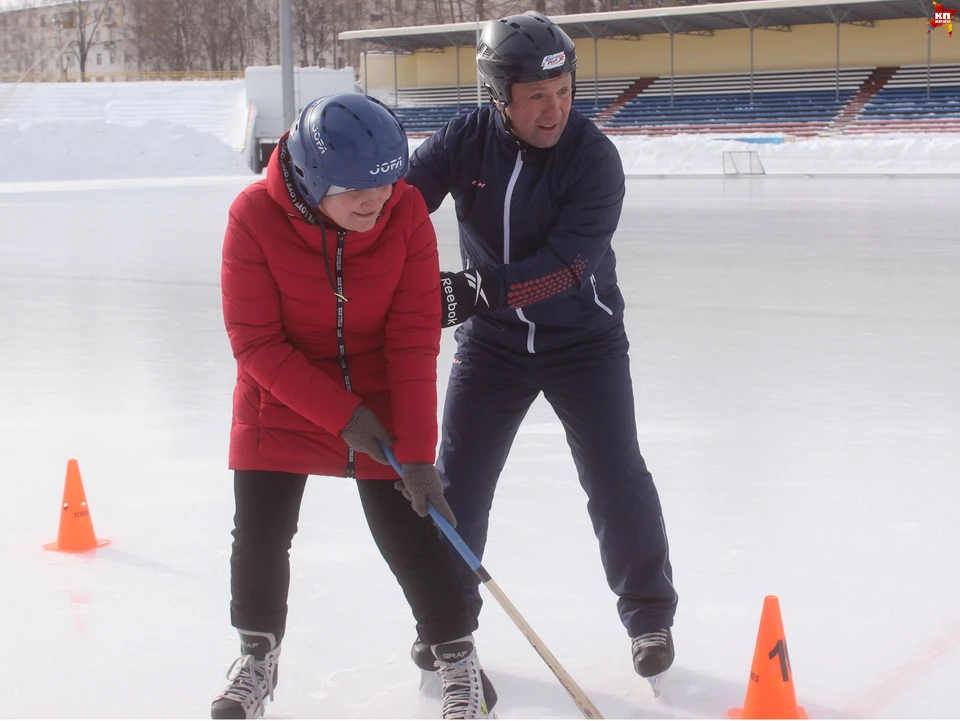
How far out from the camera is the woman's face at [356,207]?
173 cm

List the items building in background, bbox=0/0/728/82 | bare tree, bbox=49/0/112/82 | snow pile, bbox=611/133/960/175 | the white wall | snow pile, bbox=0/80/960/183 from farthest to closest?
building in background, bbox=0/0/728/82
bare tree, bbox=49/0/112/82
the white wall
snow pile, bbox=0/80/960/183
snow pile, bbox=611/133/960/175

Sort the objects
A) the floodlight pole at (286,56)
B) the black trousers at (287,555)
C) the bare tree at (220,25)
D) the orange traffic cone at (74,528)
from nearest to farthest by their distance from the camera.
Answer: the black trousers at (287,555) < the orange traffic cone at (74,528) < the floodlight pole at (286,56) < the bare tree at (220,25)

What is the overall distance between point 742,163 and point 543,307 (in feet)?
71.4

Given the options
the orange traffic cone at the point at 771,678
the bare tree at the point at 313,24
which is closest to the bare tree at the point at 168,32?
the bare tree at the point at 313,24

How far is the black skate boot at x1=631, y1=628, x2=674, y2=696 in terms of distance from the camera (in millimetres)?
2029

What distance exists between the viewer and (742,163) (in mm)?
22859

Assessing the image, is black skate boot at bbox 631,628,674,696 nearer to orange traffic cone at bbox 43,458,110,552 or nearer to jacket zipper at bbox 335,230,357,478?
jacket zipper at bbox 335,230,357,478

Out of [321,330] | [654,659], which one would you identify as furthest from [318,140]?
[654,659]

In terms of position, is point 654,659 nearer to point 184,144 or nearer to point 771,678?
point 771,678

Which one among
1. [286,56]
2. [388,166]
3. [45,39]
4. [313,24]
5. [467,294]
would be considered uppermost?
[313,24]

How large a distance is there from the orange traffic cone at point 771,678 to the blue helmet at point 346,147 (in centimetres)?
99

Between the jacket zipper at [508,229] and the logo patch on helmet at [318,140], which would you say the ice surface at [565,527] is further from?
the logo patch on helmet at [318,140]

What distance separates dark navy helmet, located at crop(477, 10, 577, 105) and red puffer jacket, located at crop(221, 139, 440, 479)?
0.36m

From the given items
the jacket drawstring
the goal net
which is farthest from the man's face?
the goal net
